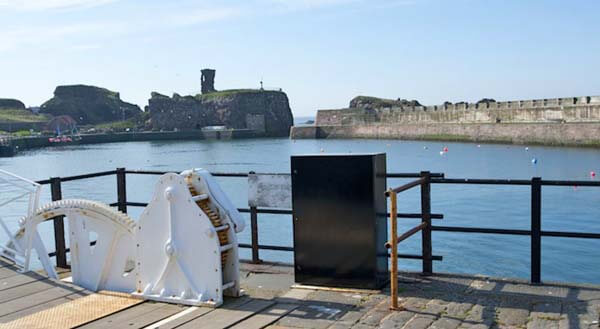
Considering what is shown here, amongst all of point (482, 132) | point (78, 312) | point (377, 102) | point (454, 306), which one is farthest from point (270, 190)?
point (377, 102)

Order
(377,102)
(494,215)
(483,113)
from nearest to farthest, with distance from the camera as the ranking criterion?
(494,215)
(483,113)
(377,102)

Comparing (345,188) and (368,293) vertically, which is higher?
(345,188)

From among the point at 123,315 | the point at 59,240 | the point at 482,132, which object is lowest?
the point at 482,132

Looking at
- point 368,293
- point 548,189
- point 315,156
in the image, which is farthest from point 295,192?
point 548,189

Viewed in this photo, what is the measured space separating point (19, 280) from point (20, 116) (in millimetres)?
191991

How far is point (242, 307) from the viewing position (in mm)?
5887

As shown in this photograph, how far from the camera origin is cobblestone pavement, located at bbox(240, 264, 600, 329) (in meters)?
5.20

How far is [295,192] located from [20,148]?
12418cm

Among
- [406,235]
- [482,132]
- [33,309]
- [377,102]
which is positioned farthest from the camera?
[377,102]

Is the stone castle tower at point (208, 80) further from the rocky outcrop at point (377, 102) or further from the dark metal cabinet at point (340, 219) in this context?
the dark metal cabinet at point (340, 219)

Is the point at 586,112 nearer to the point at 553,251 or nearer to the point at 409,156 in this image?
the point at 409,156

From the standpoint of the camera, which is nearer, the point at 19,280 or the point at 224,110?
the point at 19,280

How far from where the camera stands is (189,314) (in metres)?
5.72

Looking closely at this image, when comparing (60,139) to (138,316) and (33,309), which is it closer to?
(33,309)
